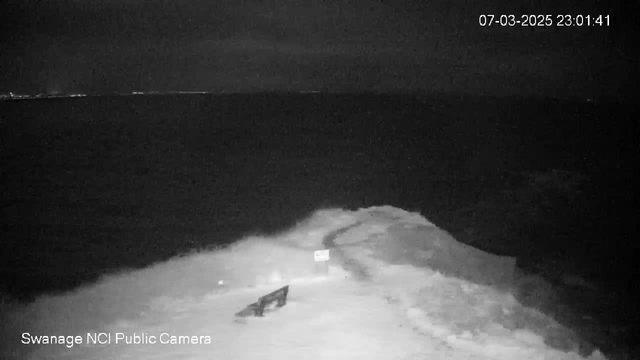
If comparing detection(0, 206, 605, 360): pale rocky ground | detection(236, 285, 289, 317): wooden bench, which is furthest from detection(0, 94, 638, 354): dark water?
detection(236, 285, 289, 317): wooden bench

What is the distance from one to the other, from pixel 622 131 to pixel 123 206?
1837 millimetres

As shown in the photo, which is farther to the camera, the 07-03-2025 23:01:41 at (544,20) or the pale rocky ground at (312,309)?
the 07-03-2025 23:01:41 at (544,20)

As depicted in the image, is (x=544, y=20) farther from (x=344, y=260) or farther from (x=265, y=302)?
(x=265, y=302)

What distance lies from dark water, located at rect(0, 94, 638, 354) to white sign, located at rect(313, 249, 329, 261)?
150mm

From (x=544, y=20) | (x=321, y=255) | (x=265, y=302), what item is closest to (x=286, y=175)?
(x=321, y=255)

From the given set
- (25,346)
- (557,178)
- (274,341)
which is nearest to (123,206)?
(25,346)

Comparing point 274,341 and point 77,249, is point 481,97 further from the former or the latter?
point 77,249

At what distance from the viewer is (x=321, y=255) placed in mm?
1591

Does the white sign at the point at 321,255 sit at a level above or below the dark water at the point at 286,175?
below

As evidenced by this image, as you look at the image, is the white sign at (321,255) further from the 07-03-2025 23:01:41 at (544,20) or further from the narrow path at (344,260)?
the 07-03-2025 23:01:41 at (544,20)

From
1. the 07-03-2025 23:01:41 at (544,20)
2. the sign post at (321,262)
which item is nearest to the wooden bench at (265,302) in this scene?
the sign post at (321,262)

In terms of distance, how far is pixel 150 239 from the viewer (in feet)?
5.22

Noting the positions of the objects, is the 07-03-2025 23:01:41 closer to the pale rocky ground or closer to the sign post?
the pale rocky ground

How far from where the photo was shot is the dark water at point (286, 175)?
156 centimetres
